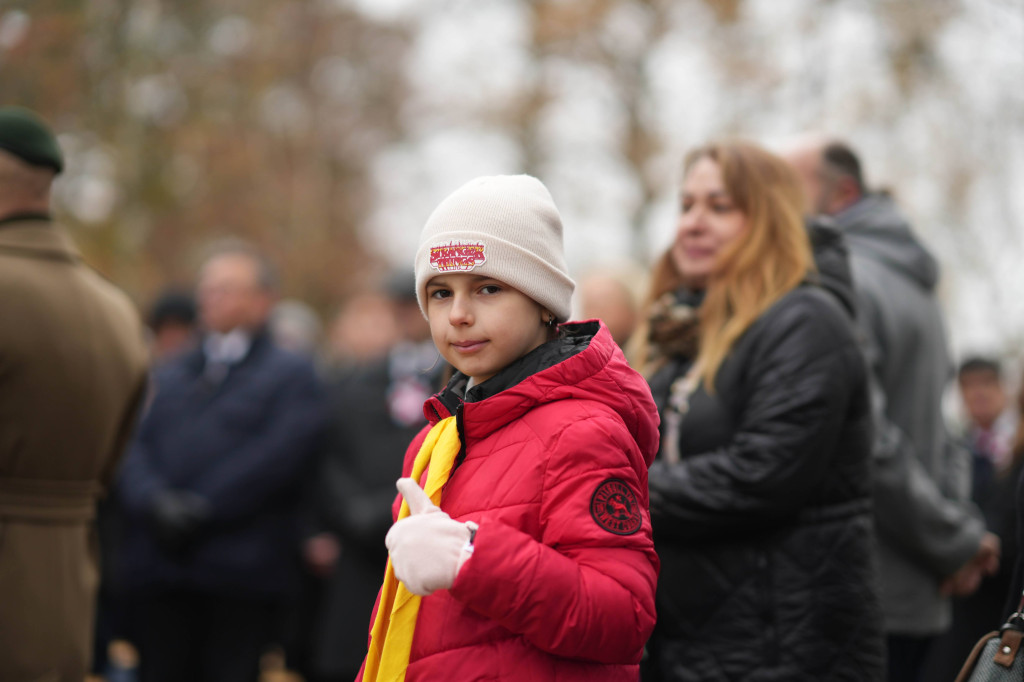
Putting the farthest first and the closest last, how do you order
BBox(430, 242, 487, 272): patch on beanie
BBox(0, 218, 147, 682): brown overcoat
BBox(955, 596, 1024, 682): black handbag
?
BBox(0, 218, 147, 682): brown overcoat, BBox(430, 242, 487, 272): patch on beanie, BBox(955, 596, 1024, 682): black handbag

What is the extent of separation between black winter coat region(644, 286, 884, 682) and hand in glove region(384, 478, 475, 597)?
1122 millimetres

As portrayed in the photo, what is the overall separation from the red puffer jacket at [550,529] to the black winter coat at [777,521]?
727 mm

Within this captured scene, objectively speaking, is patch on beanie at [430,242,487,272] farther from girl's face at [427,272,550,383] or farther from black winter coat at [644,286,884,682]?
black winter coat at [644,286,884,682]

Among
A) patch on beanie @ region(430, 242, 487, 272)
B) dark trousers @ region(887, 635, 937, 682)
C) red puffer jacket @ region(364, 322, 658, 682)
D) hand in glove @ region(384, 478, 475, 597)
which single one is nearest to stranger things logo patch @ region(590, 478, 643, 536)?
red puffer jacket @ region(364, 322, 658, 682)

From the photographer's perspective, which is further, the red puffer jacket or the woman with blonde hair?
the woman with blonde hair

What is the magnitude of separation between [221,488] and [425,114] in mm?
21492

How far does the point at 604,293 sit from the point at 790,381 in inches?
93.3

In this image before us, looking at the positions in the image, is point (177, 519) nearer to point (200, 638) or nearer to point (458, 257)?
point (200, 638)

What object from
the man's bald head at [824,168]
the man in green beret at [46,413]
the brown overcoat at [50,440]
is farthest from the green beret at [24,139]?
the man's bald head at [824,168]

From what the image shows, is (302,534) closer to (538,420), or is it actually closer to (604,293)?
(604,293)

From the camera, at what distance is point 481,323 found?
7.88 feet

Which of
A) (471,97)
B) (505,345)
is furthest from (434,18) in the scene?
(505,345)

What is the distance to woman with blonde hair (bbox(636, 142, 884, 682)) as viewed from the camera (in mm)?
3000

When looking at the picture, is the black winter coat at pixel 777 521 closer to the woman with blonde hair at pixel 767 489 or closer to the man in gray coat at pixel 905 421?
the woman with blonde hair at pixel 767 489
